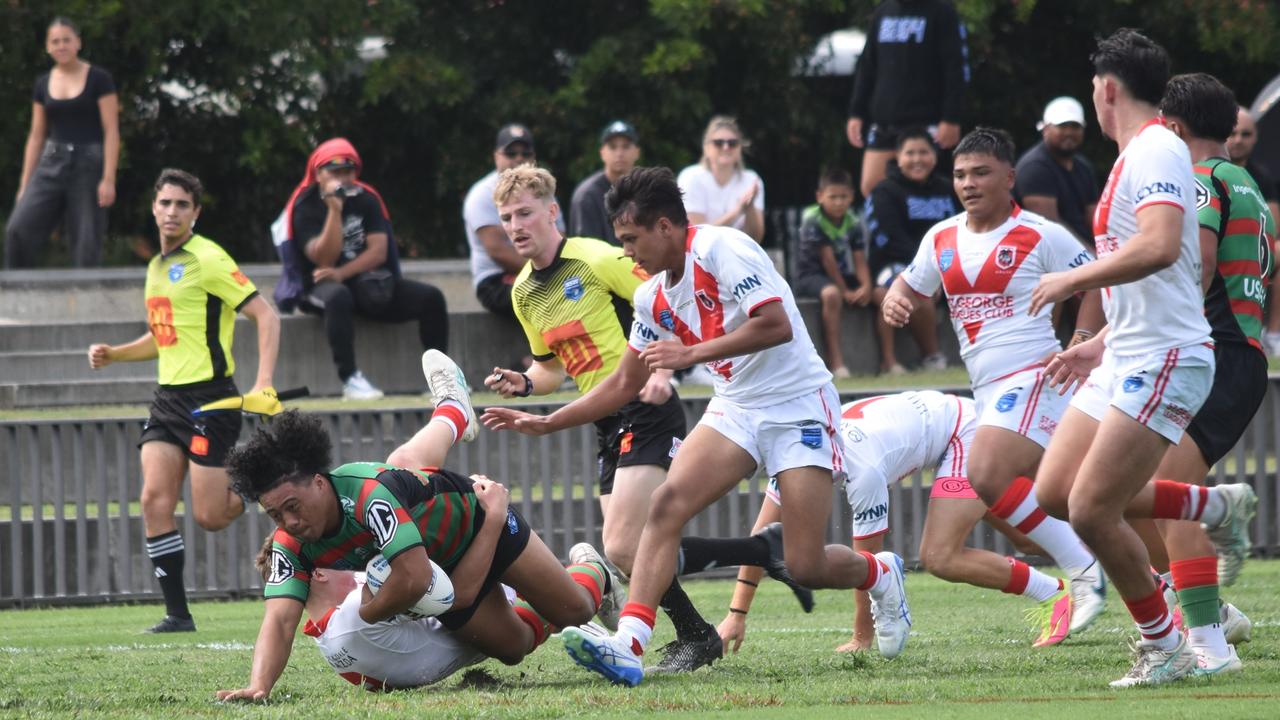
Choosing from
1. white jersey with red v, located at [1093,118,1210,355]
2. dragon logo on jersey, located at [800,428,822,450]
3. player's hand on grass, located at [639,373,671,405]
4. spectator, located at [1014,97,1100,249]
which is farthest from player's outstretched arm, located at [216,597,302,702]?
spectator, located at [1014,97,1100,249]

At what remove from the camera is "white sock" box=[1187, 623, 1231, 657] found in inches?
253

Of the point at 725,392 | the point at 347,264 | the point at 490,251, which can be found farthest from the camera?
the point at 490,251

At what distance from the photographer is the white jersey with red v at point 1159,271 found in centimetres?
599

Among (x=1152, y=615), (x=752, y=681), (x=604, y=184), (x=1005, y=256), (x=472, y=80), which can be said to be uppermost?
(x=472, y=80)

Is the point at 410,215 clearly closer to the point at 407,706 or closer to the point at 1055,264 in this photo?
the point at 1055,264

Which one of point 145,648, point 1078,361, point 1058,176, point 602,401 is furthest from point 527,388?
point 1058,176

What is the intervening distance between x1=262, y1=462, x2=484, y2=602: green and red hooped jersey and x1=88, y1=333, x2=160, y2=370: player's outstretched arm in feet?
12.8

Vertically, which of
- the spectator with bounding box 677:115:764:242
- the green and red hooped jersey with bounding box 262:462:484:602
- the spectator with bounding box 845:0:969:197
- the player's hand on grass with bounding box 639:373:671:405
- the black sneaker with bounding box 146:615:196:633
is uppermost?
the spectator with bounding box 845:0:969:197

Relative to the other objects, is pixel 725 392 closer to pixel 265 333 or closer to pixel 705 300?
pixel 705 300

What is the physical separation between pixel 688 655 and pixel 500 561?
0.85 meters

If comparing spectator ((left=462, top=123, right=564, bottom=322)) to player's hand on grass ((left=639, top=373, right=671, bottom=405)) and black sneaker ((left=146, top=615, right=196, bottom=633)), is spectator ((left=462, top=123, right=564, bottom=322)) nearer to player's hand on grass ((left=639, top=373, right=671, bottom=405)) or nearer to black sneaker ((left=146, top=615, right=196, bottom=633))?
black sneaker ((left=146, top=615, right=196, bottom=633))

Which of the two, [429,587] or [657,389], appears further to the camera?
[657,389]

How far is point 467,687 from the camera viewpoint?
22.8ft

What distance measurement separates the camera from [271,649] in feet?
21.1
